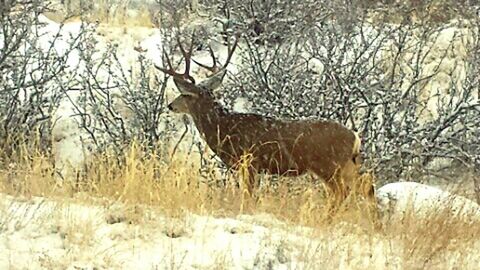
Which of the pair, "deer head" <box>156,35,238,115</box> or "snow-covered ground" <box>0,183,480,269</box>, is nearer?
"snow-covered ground" <box>0,183,480,269</box>

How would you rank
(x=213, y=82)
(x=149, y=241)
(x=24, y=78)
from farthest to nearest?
(x=24, y=78) < (x=213, y=82) < (x=149, y=241)

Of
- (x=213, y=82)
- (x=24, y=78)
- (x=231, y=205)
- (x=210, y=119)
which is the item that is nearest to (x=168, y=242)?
(x=231, y=205)

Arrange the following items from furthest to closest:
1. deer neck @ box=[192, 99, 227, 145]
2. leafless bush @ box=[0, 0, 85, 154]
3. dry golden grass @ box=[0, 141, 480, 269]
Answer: leafless bush @ box=[0, 0, 85, 154] < deer neck @ box=[192, 99, 227, 145] < dry golden grass @ box=[0, 141, 480, 269]

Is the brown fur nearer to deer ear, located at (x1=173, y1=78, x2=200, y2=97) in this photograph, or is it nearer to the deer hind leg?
the deer hind leg

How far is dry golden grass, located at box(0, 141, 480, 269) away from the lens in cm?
575

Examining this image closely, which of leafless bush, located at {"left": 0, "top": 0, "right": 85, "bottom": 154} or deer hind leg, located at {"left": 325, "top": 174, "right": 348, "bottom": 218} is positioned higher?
leafless bush, located at {"left": 0, "top": 0, "right": 85, "bottom": 154}

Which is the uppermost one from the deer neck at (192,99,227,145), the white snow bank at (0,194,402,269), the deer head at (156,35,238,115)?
the deer head at (156,35,238,115)

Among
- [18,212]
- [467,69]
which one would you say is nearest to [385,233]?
[18,212]

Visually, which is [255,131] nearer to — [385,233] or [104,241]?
[385,233]

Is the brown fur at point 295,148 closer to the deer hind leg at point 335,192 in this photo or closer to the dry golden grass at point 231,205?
the deer hind leg at point 335,192

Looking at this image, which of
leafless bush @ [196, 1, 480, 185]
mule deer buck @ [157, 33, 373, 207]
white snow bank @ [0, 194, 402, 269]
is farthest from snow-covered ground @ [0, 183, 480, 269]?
leafless bush @ [196, 1, 480, 185]

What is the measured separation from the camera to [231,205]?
266 inches

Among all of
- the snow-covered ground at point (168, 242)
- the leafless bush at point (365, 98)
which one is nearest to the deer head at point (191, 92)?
the leafless bush at point (365, 98)

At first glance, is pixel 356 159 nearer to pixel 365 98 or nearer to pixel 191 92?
pixel 191 92
